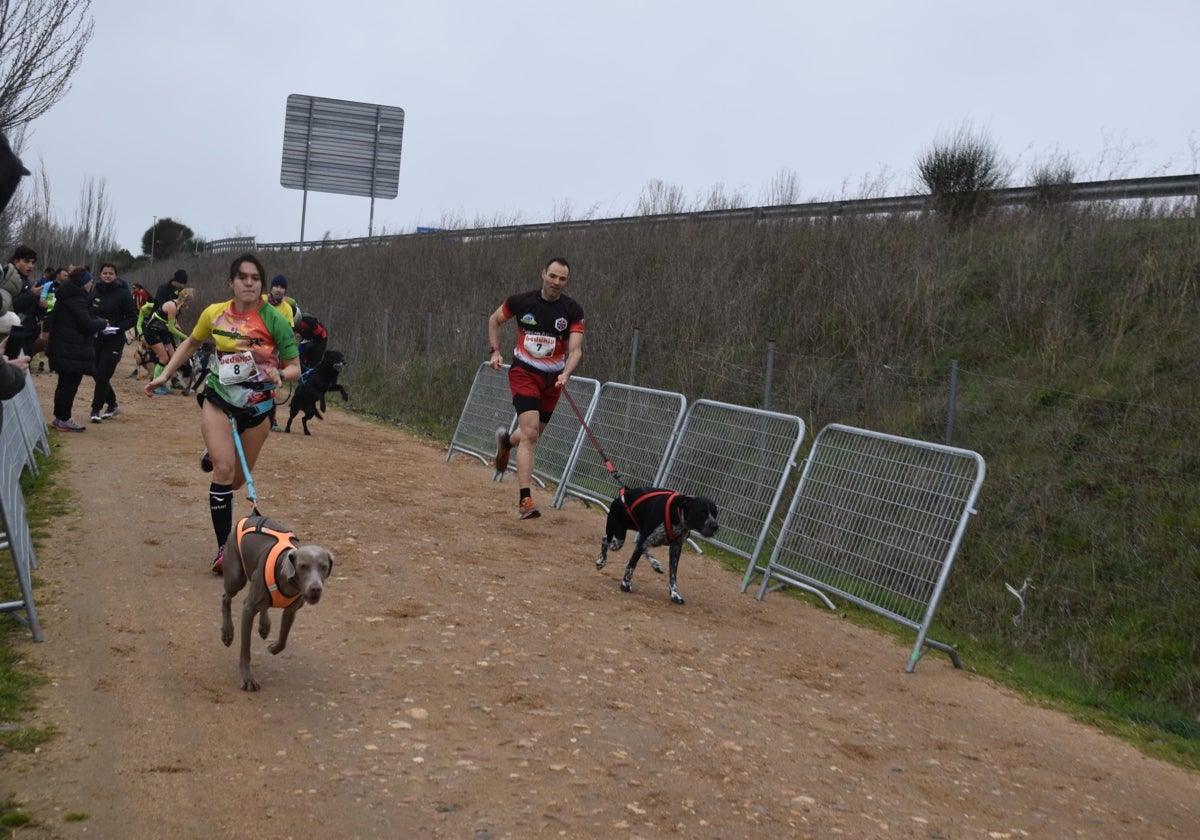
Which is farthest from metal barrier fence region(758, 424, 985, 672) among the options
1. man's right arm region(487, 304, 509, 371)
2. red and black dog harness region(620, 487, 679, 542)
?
man's right arm region(487, 304, 509, 371)

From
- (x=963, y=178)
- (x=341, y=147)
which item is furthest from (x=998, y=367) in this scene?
(x=341, y=147)

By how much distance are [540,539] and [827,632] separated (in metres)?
3.03

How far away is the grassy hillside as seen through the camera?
9.27 metres

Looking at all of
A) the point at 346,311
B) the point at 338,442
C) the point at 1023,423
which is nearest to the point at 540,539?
the point at 1023,423

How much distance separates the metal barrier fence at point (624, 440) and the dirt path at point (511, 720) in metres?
2.13

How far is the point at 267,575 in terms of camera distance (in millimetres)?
5414

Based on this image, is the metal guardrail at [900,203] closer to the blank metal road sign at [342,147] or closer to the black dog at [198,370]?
the blank metal road sign at [342,147]

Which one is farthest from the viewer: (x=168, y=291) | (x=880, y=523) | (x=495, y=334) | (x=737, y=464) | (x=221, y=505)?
(x=168, y=291)

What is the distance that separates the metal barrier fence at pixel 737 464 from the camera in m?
9.55

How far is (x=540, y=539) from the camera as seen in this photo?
10219mm

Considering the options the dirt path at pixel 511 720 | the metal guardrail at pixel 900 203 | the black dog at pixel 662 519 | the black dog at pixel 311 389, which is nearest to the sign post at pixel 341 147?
the metal guardrail at pixel 900 203

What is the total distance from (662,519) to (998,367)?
7.65 metres

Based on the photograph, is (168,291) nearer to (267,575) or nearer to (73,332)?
(73,332)

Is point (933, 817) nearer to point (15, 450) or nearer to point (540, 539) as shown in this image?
point (540, 539)
